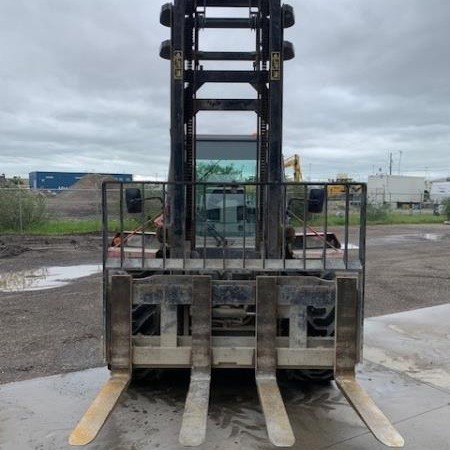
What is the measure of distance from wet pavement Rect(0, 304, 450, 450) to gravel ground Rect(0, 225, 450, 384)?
603mm

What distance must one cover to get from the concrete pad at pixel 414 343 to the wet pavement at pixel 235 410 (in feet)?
0.10

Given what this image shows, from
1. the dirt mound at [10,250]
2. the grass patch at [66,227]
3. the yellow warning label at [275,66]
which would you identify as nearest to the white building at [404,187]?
the grass patch at [66,227]

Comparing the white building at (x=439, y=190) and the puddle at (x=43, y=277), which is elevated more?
the white building at (x=439, y=190)

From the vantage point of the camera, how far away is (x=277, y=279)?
13.9 ft

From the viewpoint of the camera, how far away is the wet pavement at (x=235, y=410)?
4.05 m

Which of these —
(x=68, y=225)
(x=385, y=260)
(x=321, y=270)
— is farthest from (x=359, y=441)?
(x=68, y=225)

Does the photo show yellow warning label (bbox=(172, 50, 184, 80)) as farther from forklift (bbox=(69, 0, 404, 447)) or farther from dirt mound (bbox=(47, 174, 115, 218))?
dirt mound (bbox=(47, 174, 115, 218))

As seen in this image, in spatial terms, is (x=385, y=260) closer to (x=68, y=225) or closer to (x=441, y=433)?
(x=441, y=433)

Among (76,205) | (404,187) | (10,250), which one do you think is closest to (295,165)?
(10,250)

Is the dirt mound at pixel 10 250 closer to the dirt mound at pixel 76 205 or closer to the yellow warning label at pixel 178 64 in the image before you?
the dirt mound at pixel 76 205

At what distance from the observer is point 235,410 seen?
15.2ft

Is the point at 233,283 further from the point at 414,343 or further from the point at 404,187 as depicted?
the point at 404,187

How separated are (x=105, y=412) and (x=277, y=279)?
1.61 meters

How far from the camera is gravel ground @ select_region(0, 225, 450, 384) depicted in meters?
5.93
